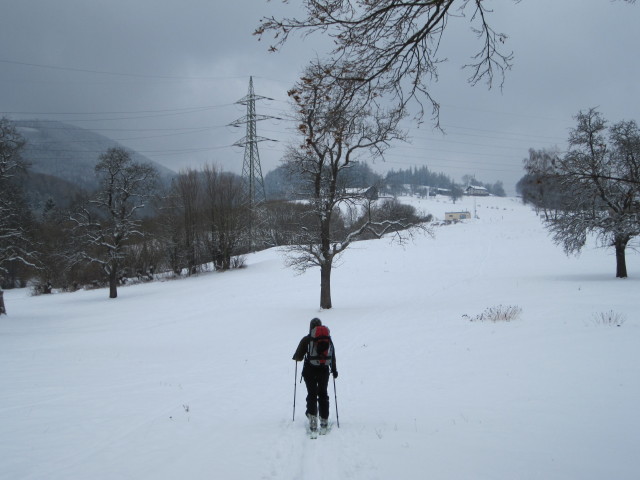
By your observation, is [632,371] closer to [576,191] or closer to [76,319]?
[576,191]

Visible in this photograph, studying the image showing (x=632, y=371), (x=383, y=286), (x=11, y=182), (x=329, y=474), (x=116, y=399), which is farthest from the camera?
(x=383, y=286)

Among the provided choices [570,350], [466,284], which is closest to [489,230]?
[466,284]

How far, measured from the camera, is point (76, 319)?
21969 mm

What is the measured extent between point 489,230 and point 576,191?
128 feet

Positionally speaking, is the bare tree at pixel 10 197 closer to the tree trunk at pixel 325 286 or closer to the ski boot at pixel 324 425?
the tree trunk at pixel 325 286

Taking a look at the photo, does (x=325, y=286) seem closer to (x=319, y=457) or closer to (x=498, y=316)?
(x=498, y=316)

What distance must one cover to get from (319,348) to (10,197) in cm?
2296

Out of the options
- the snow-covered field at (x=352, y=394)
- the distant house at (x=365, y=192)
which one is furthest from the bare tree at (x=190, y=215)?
the distant house at (x=365, y=192)

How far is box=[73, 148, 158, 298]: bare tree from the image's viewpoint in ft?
98.6

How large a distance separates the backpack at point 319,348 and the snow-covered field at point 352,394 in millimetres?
1108

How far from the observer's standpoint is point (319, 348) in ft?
19.8

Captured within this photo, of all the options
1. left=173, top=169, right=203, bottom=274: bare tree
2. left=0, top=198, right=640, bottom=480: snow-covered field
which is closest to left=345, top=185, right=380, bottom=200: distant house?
left=0, top=198, right=640, bottom=480: snow-covered field

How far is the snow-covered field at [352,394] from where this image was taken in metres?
4.91

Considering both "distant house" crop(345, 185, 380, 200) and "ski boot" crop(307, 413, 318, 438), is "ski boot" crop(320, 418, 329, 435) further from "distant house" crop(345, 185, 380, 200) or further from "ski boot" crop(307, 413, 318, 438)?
"distant house" crop(345, 185, 380, 200)
